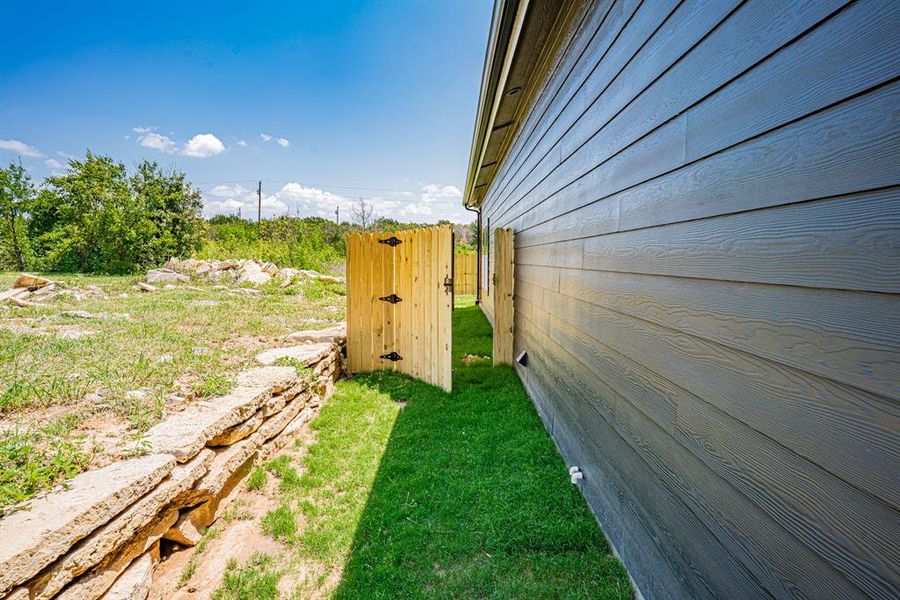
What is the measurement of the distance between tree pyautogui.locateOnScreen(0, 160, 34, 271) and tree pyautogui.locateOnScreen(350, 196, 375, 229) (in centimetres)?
1647

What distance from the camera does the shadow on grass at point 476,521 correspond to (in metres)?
1.84

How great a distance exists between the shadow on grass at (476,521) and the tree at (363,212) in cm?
2625

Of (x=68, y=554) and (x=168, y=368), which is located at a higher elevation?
(x=168, y=368)

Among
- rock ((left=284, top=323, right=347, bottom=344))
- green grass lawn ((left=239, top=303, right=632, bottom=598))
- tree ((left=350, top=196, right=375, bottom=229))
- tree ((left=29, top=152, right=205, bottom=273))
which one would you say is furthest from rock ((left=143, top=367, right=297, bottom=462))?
tree ((left=350, top=196, right=375, bottom=229))

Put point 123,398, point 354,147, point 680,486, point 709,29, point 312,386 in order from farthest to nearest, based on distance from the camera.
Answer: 1. point 354,147
2. point 312,386
3. point 123,398
4. point 680,486
5. point 709,29

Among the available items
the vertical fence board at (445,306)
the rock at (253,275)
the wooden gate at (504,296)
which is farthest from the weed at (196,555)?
the rock at (253,275)

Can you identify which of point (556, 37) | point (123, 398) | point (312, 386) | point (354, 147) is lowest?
point (312, 386)

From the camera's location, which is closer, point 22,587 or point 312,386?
point 22,587

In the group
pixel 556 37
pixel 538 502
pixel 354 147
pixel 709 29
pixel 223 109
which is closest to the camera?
pixel 709 29

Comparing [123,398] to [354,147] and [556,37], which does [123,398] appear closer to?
[556,37]

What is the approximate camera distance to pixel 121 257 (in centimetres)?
1521

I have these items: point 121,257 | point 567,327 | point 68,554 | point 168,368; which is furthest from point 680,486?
point 121,257

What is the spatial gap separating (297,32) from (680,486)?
1297 cm

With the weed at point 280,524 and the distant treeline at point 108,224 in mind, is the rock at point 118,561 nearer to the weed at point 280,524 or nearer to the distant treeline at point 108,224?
the weed at point 280,524
